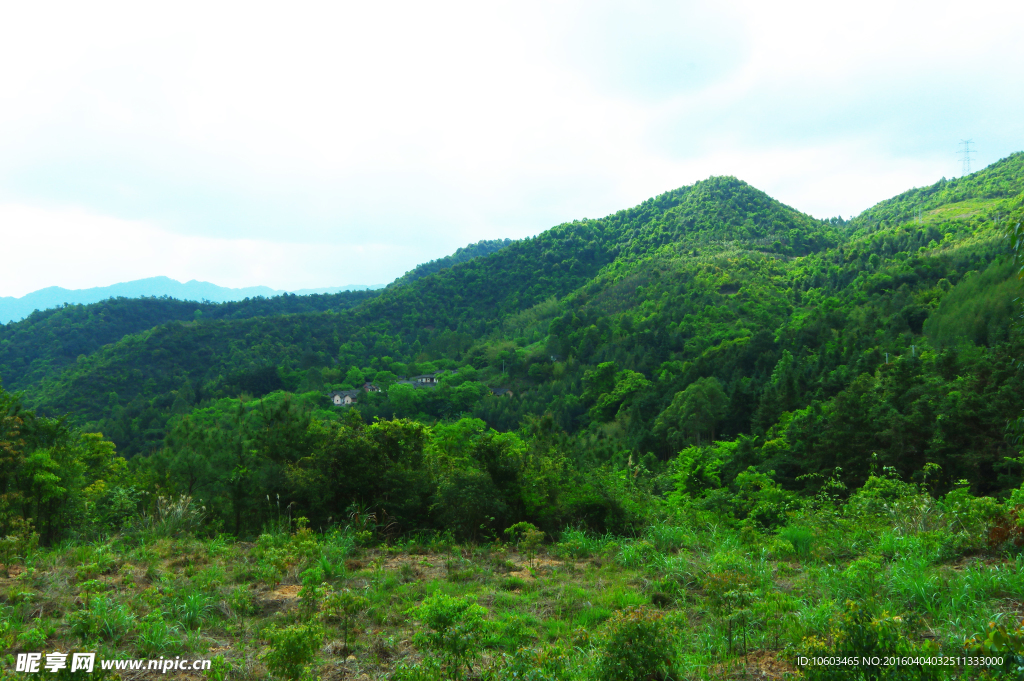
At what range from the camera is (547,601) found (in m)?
6.12

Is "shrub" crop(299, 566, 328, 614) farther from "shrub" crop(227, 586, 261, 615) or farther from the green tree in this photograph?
the green tree

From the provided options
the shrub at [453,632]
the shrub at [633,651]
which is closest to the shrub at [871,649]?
the shrub at [633,651]

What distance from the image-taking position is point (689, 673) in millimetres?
4195

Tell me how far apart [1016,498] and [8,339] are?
12154 cm

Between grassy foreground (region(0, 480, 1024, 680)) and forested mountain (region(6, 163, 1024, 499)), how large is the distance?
587 centimetres

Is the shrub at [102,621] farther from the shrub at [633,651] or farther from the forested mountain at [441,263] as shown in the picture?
the forested mountain at [441,263]

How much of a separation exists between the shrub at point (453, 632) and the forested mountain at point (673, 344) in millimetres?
8945

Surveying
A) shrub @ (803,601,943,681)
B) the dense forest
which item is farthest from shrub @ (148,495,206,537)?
shrub @ (803,601,943,681)

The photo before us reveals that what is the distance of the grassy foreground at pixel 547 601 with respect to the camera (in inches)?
155

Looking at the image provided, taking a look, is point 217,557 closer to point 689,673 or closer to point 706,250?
point 689,673

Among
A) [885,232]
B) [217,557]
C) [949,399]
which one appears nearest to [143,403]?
[217,557]

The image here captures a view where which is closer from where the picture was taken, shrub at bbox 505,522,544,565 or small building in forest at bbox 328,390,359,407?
shrub at bbox 505,522,544,565

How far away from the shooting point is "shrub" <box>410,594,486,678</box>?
13.1 ft

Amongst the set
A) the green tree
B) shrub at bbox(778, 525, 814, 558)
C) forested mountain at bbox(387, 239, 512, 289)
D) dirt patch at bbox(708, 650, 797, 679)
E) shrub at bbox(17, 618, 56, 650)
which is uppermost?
forested mountain at bbox(387, 239, 512, 289)
